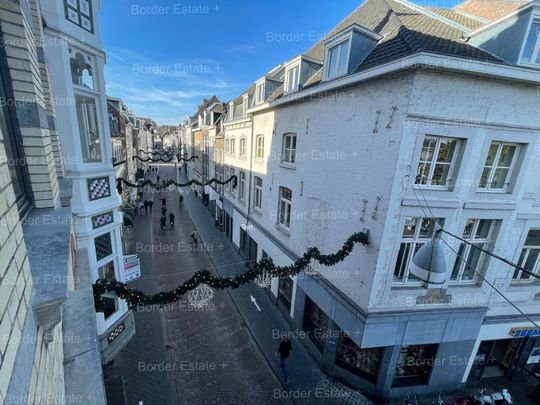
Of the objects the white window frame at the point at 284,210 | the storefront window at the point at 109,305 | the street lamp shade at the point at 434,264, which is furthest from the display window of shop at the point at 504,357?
the storefront window at the point at 109,305

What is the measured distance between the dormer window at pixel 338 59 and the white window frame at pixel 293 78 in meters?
1.86

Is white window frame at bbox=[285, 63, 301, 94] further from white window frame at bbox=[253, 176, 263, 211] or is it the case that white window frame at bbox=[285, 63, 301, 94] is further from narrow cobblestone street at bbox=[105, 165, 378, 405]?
narrow cobblestone street at bbox=[105, 165, 378, 405]

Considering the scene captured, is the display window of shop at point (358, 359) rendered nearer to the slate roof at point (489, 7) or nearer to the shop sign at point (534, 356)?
the shop sign at point (534, 356)

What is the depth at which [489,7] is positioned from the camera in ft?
26.0

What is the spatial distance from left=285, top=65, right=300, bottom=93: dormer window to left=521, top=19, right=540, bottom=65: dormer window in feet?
20.2

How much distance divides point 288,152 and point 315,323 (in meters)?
6.85

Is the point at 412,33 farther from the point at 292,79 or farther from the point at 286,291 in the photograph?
the point at 286,291

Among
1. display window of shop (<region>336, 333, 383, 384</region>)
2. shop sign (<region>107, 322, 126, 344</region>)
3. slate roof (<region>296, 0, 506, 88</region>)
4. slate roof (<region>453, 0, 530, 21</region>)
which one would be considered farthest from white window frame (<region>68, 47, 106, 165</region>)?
slate roof (<region>453, 0, 530, 21</region>)

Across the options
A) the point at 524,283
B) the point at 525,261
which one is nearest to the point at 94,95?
the point at 525,261

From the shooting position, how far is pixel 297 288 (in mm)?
9914

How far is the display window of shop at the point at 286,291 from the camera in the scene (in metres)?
10.8

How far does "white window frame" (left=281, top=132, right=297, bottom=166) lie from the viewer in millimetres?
10038

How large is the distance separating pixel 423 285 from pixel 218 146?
1719 centimetres

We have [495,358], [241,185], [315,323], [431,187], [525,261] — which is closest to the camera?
[431,187]
